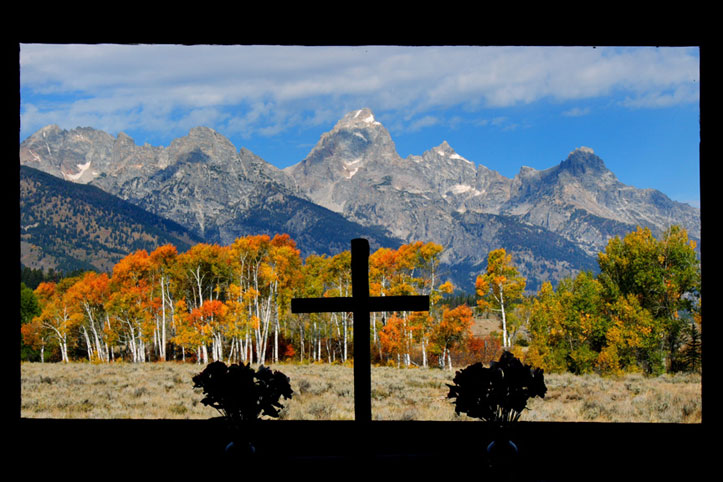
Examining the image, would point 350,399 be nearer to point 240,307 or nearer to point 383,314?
point 240,307

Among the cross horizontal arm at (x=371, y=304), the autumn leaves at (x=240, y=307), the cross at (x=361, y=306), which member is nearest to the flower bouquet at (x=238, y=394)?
the cross at (x=361, y=306)

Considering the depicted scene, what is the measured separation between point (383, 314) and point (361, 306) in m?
23.7

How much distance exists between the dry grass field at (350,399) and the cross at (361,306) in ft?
16.7

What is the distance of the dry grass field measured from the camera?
815 cm

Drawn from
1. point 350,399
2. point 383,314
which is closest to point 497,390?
point 350,399

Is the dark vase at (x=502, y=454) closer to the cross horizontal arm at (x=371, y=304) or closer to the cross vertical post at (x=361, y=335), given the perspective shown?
the cross vertical post at (x=361, y=335)

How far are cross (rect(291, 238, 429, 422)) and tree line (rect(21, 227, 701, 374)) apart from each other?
16.4 m

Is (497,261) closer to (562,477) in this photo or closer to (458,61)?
(562,477)

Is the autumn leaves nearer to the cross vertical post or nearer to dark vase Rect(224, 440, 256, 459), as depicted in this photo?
the cross vertical post

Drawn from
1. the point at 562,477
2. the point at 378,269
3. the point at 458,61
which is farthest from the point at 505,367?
the point at 458,61

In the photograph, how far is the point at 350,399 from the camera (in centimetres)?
978

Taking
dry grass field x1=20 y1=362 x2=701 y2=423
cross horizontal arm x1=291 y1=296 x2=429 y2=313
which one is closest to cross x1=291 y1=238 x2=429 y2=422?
cross horizontal arm x1=291 y1=296 x2=429 y2=313
